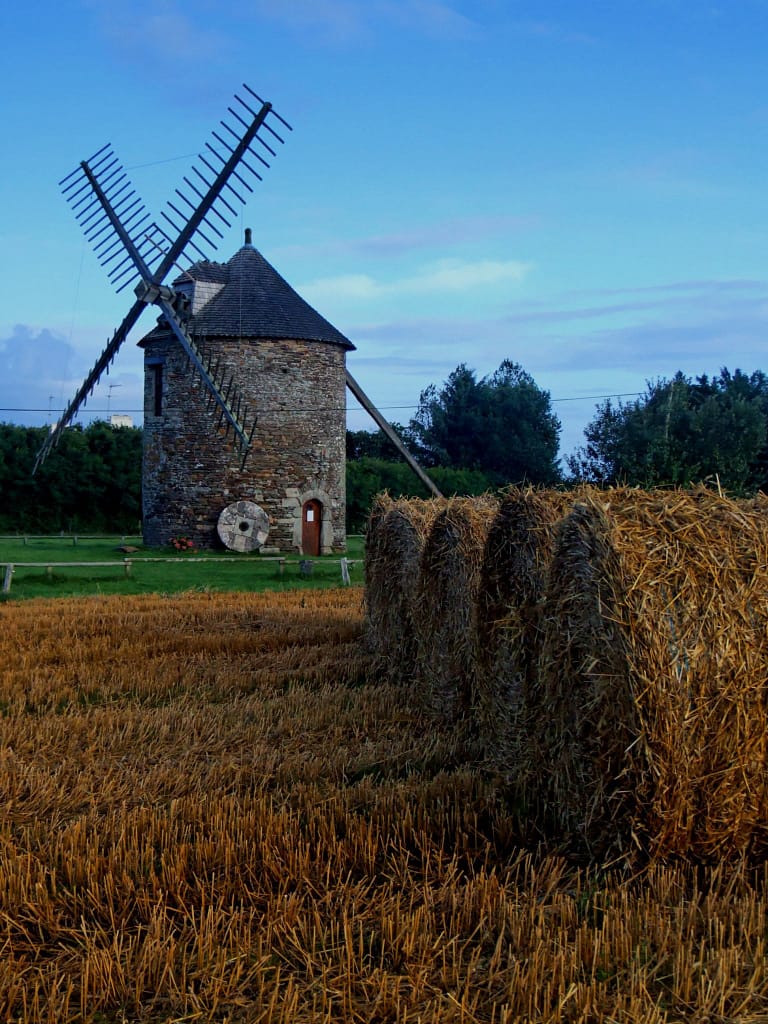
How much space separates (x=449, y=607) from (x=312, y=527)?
19.8m

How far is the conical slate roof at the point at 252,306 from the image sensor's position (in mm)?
26094

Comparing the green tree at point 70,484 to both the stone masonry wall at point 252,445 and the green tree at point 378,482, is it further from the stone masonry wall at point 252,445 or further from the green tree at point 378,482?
the stone masonry wall at point 252,445

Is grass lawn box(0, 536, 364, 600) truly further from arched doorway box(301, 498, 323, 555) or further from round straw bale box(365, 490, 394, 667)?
round straw bale box(365, 490, 394, 667)

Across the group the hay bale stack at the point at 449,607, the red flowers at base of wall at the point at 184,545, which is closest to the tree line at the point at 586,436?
the red flowers at base of wall at the point at 184,545

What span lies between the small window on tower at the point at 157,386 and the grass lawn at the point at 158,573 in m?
3.79

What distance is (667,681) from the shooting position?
445 cm

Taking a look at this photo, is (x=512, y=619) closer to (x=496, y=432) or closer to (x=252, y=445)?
(x=252, y=445)

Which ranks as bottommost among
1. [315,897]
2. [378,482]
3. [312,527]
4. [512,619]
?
[315,897]

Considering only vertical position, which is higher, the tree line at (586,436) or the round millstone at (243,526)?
the tree line at (586,436)

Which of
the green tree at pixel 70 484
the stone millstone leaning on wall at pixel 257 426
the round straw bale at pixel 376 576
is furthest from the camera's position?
the green tree at pixel 70 484

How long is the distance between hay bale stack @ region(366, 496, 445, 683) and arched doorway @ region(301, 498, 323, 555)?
1647cm

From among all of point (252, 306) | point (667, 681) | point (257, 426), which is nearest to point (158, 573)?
point (257, 426)

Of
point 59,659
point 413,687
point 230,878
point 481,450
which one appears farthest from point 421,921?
point 481,450

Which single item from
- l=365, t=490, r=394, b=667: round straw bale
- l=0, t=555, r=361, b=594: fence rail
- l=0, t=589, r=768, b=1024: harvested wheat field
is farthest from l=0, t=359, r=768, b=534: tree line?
l=0, t=589, r=768, b=1024: harvested wheat field
